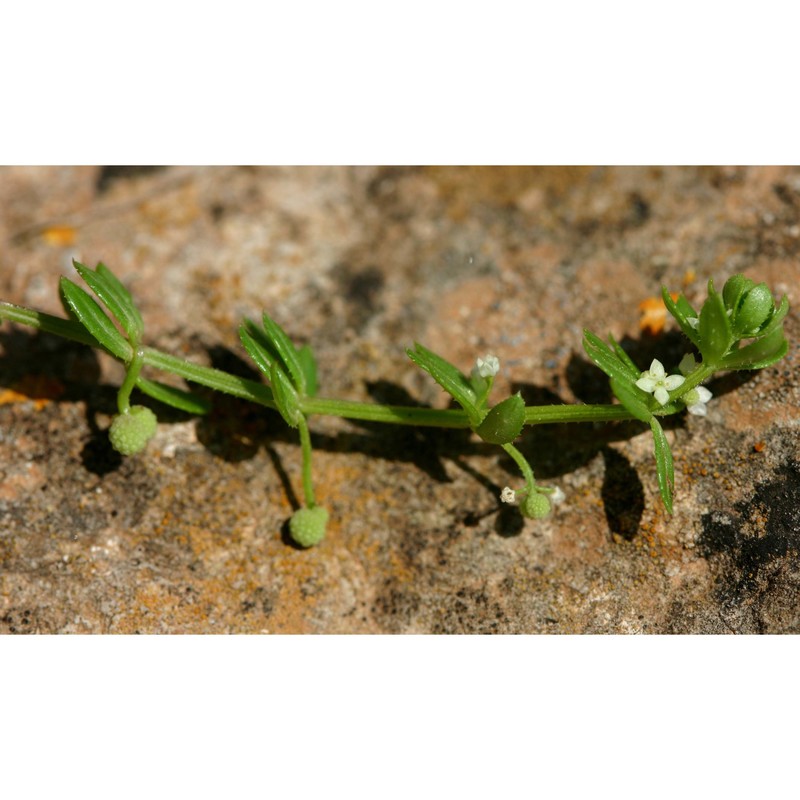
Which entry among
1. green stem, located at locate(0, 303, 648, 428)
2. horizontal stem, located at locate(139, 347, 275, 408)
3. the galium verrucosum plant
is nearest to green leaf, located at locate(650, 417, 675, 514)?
the galium verrucosum plant

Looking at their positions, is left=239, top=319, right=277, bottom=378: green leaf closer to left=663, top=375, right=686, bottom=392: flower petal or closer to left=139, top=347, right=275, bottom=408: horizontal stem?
left=139, top=347, right=275, bottom=408: horizontal stem

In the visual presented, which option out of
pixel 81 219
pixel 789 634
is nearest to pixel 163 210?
pixel 81 219

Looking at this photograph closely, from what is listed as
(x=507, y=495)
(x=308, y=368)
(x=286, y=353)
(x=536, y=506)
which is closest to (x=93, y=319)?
(x=286, y=353)

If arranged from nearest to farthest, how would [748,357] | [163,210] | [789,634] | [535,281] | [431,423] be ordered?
[748,357], [789,634], [431,423], [535,281], [163,210]

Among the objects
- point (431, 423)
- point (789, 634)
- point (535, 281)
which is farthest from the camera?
point (535, 281)

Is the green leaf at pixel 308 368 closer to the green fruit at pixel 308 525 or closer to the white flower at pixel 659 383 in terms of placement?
the green fruit at pixel 308 525

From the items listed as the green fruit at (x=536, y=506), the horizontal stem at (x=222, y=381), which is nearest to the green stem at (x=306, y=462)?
the horizontal stem at (x=222, y=381)

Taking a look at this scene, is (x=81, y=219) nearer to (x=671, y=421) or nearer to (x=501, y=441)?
(x=501, y=441)

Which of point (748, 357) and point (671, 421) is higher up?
→ point (748, 357)
